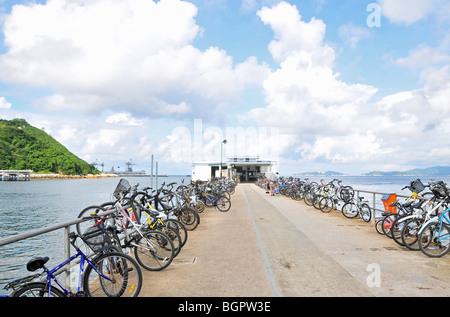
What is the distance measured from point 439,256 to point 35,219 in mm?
29163

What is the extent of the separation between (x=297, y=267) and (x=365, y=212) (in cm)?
592

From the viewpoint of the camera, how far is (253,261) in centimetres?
524

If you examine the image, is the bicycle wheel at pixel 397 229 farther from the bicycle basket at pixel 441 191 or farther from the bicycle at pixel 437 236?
the bicycle basket at pixel 441 191

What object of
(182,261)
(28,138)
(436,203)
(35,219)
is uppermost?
(28,138)

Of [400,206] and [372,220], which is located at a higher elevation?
[400,206]

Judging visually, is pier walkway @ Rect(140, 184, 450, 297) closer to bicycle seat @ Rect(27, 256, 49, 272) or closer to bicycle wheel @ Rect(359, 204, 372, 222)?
bicycle seat @ Rect(27, 256, 49, 272)

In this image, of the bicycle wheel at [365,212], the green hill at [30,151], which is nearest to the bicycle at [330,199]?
the bicycle wheel at [365,212]

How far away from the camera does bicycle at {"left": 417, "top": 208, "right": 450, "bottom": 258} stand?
546cm

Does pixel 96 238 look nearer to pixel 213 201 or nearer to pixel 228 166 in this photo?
pixel 213 201

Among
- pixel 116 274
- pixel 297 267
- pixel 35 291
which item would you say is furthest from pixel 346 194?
pixel 35 291

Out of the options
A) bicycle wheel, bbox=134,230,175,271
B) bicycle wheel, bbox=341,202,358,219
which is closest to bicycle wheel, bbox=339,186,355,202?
bicycle wheel, bbox=341,202,358,219

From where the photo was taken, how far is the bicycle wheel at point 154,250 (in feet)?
15.5
